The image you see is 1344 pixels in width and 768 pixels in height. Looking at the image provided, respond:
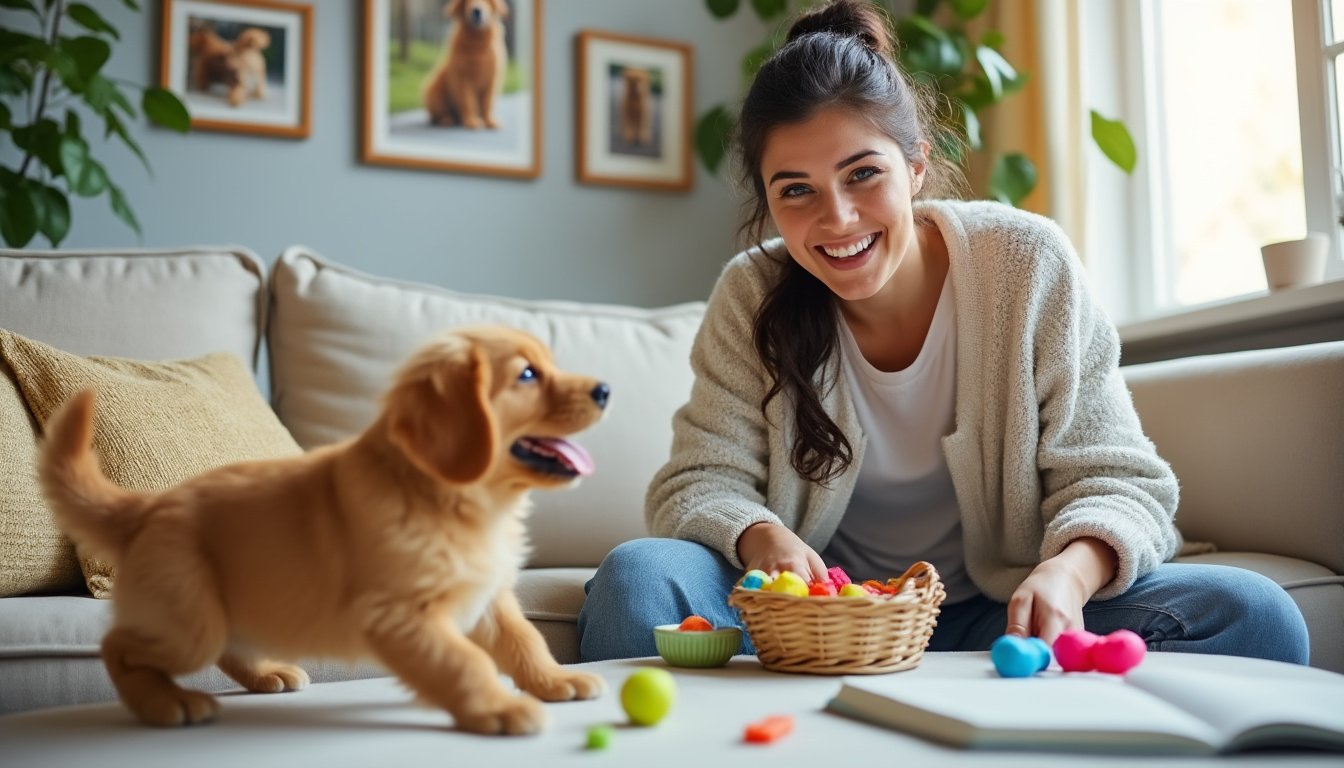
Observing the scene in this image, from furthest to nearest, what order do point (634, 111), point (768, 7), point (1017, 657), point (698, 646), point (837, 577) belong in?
point (634, 111), point (768, 7), point (837, 577), point (698, 646), point (1017, 657)

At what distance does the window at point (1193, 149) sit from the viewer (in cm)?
251

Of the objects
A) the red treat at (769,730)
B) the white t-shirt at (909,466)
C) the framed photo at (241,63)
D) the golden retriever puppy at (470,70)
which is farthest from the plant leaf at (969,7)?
the red treat at (769,730)

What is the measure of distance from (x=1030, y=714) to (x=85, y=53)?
2.29m

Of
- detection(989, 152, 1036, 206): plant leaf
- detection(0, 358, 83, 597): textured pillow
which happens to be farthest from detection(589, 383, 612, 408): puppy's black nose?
detection(989, 152, 1036, 206): plant leaf

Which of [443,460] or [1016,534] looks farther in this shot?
[1016,534]

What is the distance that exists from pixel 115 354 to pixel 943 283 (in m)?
1.37

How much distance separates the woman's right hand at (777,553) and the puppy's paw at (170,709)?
0.66 m

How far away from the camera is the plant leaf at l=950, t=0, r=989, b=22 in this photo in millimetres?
2773

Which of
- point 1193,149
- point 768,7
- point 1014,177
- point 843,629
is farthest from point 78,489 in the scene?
point 1193,149

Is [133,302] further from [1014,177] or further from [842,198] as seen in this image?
[1014,177]

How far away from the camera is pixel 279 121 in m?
2.88

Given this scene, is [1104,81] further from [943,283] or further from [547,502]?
[547,502]

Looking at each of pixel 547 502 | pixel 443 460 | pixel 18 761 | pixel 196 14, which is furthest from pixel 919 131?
pixel 196 14

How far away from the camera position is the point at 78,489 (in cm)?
86
